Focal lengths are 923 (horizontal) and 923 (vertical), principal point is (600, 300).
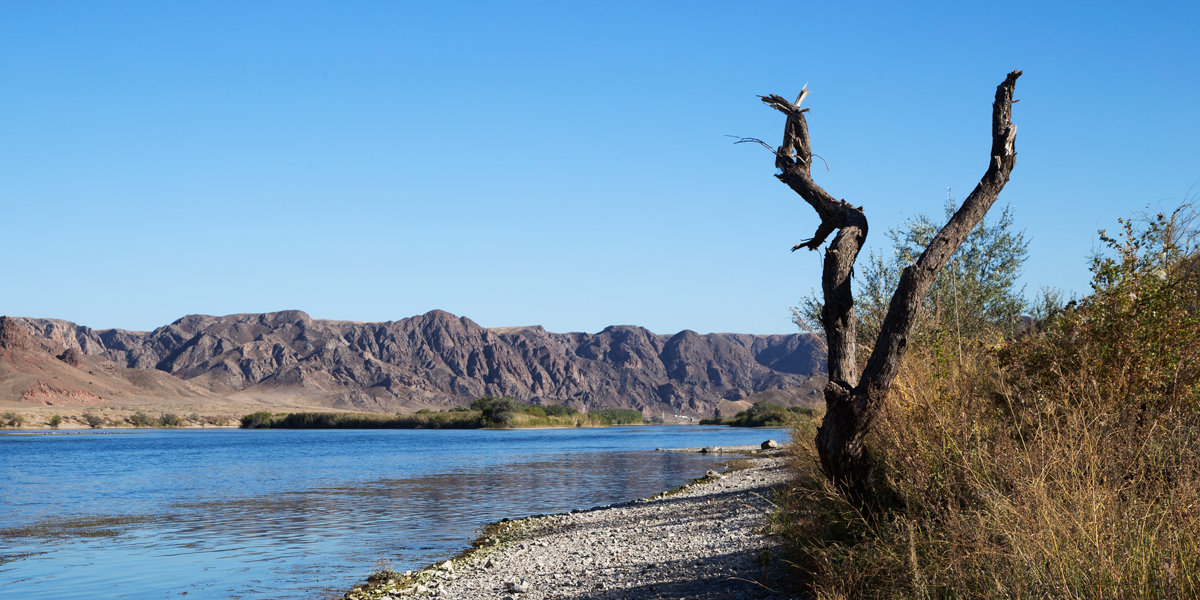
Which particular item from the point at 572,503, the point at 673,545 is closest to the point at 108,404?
the point at 572,503

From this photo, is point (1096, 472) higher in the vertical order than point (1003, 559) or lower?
higher

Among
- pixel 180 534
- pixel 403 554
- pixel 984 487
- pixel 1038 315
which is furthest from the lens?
pixel 180 534

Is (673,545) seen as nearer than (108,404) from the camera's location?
Yes

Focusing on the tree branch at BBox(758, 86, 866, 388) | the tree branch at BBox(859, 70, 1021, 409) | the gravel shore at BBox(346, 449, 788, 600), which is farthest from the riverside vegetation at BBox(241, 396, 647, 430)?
the tree branch at BBox(859, 70, 1021, 409)

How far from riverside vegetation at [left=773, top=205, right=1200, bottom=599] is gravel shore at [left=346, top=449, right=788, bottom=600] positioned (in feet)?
4.34

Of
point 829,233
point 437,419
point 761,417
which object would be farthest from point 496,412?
point 829,233

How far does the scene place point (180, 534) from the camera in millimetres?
21547

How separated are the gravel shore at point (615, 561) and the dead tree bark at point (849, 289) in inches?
63.5

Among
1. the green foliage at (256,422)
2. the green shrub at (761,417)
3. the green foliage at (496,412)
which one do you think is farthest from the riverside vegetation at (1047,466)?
the green foliage at (256,422)

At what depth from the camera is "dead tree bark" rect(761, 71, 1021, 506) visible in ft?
31.2

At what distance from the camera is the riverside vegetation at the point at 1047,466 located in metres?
6.20

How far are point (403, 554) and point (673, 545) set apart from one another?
578 cm

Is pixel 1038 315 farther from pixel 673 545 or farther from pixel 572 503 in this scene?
pixel 572 503

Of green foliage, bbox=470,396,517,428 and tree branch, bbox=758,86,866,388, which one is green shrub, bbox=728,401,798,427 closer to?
green foliage, bbox=470,396,517,428
